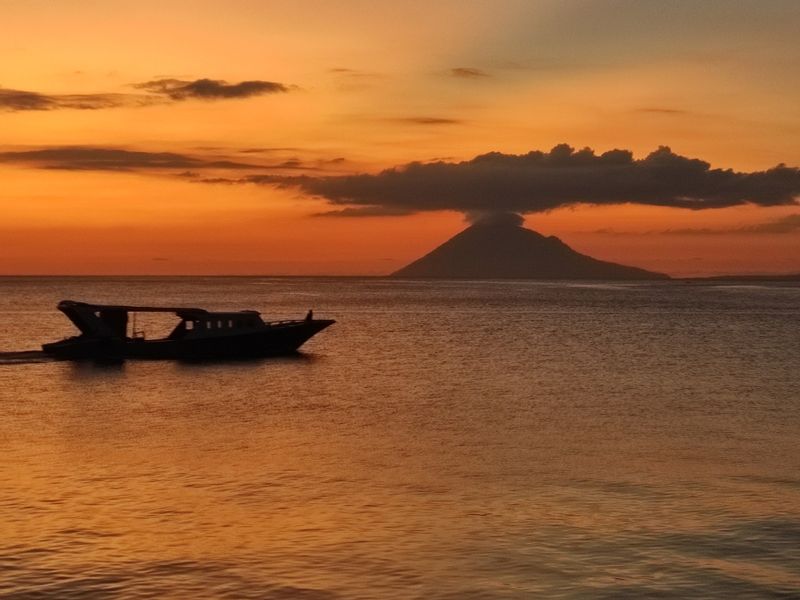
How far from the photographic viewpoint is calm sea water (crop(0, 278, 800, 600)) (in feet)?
75.0

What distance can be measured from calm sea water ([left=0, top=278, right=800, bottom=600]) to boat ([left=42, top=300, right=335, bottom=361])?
7.22m

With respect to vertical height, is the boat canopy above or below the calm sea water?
above

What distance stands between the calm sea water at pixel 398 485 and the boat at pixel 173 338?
722 centimetres

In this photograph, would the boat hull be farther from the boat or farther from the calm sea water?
the calm sea water

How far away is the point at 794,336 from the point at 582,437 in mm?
78216

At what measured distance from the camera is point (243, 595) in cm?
2145

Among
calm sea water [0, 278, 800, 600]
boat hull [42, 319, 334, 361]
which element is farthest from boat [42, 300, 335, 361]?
calm sea water [0, 278, 800, 600]

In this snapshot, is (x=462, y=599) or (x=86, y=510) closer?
(x=462, y=599)

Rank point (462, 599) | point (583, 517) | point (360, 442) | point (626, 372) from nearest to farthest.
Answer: point (462, 599), point (583, 517), point (360, 442), point (626, 372)

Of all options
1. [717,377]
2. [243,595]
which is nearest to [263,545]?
[243,595]

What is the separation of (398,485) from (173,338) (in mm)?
49036

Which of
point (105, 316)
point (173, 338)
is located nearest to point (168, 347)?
point (173, 338)

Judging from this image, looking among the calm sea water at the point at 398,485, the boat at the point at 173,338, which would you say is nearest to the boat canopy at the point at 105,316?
the boat at the point at 173,338

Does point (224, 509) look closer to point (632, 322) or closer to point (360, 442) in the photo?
point (360, 442)
